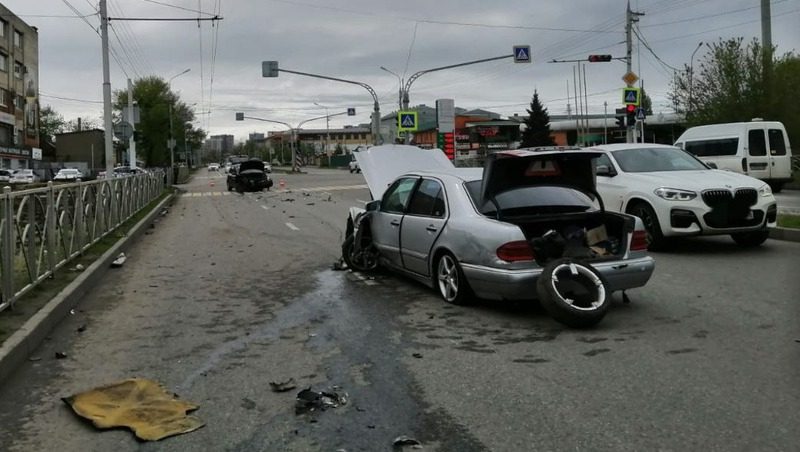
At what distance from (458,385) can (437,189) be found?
3421 millimetres

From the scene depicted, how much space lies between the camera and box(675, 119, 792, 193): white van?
2144cm

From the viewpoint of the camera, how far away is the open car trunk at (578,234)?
6844 millimetres

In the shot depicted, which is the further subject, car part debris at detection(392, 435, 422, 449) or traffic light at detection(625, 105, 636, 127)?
traffic light at detection(625, 105, 636, 127)

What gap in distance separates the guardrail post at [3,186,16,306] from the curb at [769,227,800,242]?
10634 mm

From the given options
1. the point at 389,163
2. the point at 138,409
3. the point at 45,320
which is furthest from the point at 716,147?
the point at 138,409

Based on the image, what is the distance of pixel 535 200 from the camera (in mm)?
7453

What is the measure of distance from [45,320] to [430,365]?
366 cm

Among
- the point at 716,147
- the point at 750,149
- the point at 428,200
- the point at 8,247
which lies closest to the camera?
the point at 8,247

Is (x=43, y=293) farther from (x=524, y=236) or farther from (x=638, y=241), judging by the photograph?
(x=638, y=241)

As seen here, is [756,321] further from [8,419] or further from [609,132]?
[609,132]

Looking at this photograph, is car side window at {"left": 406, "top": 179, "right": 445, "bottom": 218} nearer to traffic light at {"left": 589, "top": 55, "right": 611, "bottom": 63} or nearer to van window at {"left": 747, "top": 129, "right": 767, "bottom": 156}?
van window at {"left": 747, "top": 129, "right": 767, "bottom": 156}

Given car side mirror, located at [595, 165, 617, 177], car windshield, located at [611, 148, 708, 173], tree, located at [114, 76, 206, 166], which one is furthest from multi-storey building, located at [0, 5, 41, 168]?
car windshield, located at [611, 148, 708, 173]

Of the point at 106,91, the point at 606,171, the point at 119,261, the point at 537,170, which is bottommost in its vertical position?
the point at 119,261

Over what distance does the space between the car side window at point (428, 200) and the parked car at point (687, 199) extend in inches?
163
